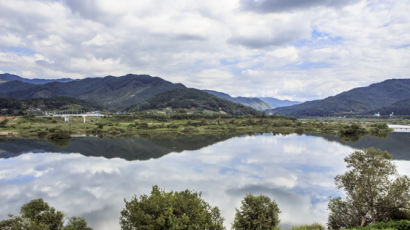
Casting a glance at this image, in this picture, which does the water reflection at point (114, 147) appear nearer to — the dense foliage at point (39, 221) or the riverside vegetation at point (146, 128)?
the riverside vegetation at point (146, 128)

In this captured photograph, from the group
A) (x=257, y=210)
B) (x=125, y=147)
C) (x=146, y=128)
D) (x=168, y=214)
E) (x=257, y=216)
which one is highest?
(x=168, y=214)

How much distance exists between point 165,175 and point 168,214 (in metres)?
36.7

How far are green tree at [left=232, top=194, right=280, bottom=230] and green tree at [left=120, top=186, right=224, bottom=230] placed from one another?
3.22m

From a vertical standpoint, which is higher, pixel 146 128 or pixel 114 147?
pixel 146 128

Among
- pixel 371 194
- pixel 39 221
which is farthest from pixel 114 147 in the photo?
pixel 371 194

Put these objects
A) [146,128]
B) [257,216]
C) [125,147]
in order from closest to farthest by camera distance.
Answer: [257,216] → [125,147] → [146,128]

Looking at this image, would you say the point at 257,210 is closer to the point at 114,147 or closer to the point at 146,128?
the point at 114,147

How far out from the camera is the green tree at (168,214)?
19.2 m

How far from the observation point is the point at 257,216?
24.2 metres

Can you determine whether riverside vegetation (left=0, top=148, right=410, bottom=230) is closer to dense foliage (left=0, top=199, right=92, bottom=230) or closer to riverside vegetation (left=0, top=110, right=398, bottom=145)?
dense foliage (left=0, top=199, right=92, bottom=230)

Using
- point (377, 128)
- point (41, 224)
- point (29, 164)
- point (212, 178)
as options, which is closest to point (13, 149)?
point (29, 164)

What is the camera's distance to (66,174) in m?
58.0

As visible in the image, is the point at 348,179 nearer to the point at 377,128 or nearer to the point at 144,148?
the point at 144,148

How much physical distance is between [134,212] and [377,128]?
538 ft
